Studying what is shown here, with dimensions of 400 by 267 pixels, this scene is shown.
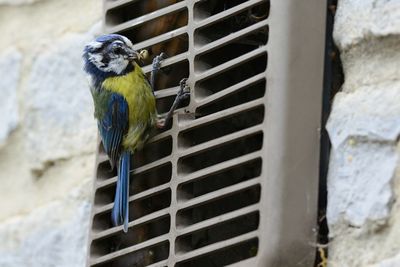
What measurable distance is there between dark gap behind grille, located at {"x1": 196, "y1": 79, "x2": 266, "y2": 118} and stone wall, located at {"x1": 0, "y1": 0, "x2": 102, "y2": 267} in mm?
545

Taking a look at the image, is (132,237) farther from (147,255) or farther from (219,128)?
(219,128)

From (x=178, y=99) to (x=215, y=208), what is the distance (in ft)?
0.90

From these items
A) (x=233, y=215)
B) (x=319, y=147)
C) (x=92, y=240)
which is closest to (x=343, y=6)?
(x=319, y=147)

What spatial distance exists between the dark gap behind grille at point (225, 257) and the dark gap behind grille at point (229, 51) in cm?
42

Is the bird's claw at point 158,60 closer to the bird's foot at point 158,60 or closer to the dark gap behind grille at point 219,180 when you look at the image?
the bird's foot at point 158,60

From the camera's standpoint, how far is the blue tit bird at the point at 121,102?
97.4 inches

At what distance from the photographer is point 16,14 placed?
3.12 meters

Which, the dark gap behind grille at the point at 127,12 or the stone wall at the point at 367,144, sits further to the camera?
the dark gap behind grille at the point at 127,12

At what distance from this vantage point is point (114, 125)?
3.10 metres

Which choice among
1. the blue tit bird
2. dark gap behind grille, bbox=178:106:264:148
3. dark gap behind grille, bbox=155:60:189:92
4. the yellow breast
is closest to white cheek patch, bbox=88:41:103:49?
the blue tit bird

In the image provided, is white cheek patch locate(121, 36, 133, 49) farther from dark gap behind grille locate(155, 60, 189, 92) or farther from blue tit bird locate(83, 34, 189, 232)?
dark gap behind grille locate(155, 60, 189, 92)

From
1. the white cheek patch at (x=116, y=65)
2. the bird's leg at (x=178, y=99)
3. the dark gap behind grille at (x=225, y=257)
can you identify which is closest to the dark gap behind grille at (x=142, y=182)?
the bird's leg at (x=178, y=99)

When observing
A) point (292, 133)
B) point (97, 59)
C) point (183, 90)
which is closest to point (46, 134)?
point (97, 59)

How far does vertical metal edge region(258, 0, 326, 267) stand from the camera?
2113mm
